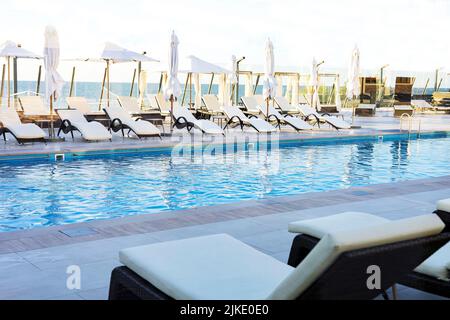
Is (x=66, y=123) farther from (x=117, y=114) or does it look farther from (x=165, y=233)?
(x=165, y=233)

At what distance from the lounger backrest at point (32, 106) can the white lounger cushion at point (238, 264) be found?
10.5m

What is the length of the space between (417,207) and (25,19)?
116ft

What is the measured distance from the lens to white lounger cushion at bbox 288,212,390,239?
3094 millimetres

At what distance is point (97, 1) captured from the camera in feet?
102

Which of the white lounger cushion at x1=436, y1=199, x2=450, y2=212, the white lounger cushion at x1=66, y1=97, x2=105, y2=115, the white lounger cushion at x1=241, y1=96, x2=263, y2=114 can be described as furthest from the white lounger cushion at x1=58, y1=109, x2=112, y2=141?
the white lounger cushion at x1=436, y1=199, x2=450, y2=212

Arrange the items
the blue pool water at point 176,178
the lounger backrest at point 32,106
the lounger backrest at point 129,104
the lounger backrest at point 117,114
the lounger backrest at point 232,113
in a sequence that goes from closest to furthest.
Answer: the blue pool water at point 176,178
the lounger backrest at point 117,114
the lounger backrest at point 32,106
the lounger backrest at point 232,113
the lounger backrest at point 129,104

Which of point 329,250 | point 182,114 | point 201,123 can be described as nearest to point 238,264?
point 329,250

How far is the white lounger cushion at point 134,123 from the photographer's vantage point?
10969 millimetres

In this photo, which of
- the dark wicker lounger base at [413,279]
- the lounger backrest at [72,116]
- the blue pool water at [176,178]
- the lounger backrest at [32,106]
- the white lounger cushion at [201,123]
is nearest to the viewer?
the dark wicker lounger base at [413,279]

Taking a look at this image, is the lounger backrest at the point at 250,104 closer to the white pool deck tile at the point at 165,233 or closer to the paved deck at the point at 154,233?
the white pool deck tile at the point at 165,233

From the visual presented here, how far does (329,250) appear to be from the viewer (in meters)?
1.84

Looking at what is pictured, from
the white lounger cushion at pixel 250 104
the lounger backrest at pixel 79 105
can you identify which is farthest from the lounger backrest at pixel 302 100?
the lounger backrest at pixel 79 105

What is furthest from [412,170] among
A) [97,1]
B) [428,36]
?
[97,1]
